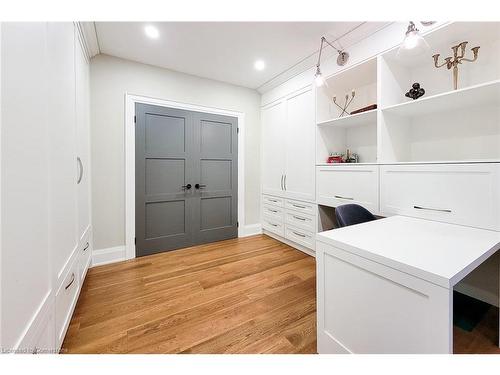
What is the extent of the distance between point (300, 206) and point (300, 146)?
2.86ft

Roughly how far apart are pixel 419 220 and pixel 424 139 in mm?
937

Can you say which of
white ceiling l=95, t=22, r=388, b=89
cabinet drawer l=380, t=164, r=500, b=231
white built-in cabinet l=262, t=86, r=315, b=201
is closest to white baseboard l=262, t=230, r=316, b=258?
white built-in cabinet l=262, t=86, r=315, b=201

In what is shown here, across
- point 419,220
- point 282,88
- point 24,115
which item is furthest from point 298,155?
point 24,115

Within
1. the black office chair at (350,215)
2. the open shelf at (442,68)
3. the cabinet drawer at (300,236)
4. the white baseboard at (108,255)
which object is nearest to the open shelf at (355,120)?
the open shelf at (442,68)

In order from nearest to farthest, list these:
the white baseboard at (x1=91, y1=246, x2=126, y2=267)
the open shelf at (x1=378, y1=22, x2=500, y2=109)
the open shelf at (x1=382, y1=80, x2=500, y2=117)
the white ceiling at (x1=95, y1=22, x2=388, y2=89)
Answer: the open shelf at (x1=382, y1=80, x2=500, y2=117) → the open shelf at (x1=378, y1=22, x2=500, y2=109) → the white ceiling at (x1=95, y1=22, x2=388, y2=89) → the white baseboard at (x1=91, y1=246, x2=126, y2=267)

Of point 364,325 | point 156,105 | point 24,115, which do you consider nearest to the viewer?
point 24,115

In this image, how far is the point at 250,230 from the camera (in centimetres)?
388

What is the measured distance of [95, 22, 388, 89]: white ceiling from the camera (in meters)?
2.13

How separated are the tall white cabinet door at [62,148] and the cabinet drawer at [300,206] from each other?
2559mm

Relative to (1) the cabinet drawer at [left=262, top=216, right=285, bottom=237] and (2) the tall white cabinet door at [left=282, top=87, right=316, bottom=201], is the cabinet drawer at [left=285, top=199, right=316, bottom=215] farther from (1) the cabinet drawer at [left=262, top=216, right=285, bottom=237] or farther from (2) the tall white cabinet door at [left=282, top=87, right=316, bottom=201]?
(1) the cabinet drawer at [left=262, top=216, right=285, bottom=237]

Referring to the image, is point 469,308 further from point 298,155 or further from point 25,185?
point 25,185

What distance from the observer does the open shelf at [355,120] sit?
87.1 inches

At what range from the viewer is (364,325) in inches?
42.3

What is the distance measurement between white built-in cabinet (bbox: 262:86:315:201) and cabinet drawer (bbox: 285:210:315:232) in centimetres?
25
